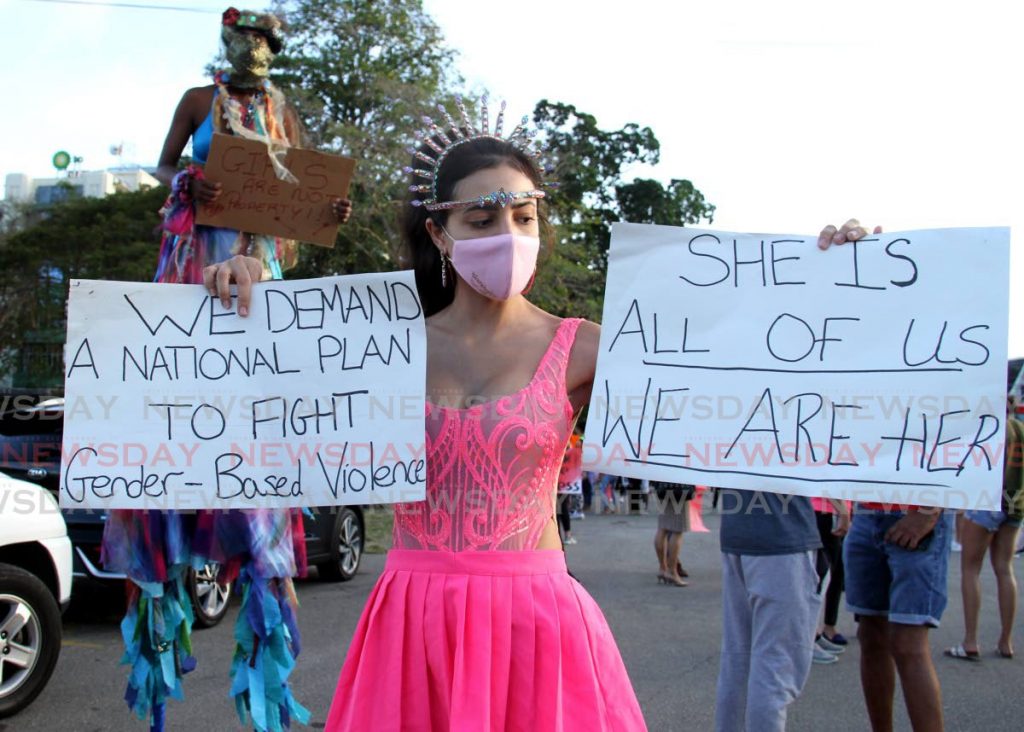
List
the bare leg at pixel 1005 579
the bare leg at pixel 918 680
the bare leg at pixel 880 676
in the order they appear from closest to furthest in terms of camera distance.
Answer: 1. the bare leg at pixel 918 680
2. the bare leg at pixel 880 676
3. the bare leg at pixel 1005 579

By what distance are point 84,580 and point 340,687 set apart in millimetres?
5704

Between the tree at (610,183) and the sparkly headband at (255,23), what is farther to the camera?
the tree at (610,183)

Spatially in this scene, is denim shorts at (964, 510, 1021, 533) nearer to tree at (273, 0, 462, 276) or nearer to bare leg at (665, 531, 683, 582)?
bare leg at (665, 531, 683, 582)

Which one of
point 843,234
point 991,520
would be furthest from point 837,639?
point 843,234

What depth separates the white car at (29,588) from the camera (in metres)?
4.90

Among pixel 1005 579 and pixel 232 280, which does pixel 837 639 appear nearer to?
pixel 1005 579

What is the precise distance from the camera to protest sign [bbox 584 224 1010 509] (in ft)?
6.86

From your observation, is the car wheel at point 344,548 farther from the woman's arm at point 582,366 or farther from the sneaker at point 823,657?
the woman's arm at point 582,366

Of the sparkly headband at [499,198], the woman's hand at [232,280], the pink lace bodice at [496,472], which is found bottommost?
the pink lace bodice at [496,472]

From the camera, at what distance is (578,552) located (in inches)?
506

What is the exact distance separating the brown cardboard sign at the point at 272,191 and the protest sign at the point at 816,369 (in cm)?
149

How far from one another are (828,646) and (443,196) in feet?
18.9

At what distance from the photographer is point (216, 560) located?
323 centimetres

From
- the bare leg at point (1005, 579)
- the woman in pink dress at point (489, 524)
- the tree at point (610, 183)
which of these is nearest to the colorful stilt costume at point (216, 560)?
the woman in pink dress at point (489, 524)
